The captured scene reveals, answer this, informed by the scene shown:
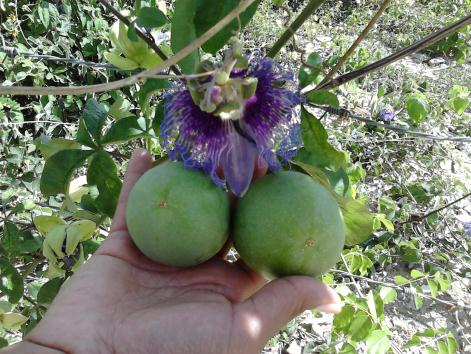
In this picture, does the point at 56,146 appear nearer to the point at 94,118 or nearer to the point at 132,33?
the point at 94,118

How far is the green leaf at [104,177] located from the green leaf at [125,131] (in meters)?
0.04

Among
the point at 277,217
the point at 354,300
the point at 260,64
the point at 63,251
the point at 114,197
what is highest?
the point at 260,64

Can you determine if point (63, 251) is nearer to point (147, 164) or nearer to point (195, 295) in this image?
point (147, 164)

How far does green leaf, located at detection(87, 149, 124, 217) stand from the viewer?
123 cm

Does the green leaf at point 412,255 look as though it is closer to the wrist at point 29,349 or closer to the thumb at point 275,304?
the thumb at point 275,304

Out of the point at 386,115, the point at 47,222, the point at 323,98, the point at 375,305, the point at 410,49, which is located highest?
the point at 410,49

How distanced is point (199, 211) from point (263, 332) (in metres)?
0.26

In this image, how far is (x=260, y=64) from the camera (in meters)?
1.01

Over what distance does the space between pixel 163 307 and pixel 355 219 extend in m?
0.48

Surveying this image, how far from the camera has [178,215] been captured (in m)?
0.91

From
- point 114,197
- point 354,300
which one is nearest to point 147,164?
point 114,197

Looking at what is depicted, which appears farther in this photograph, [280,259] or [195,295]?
[195,295]

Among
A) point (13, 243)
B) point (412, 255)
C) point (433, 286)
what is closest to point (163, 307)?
point (13, 243)

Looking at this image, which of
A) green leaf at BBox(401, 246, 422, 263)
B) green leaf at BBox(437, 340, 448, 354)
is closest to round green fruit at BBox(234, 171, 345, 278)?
green leaf at BBox(437, 340, 448, 354)
